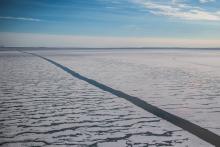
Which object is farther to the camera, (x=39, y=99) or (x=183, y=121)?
(x=39, y=99)

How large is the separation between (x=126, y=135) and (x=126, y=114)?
107 cm

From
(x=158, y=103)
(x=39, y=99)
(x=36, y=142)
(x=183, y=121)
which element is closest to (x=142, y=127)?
(x=183, y=121)

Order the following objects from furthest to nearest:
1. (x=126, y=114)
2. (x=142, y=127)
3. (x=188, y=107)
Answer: (x=188, y=107)
(x=126, y=114)
(x=142, y=127)

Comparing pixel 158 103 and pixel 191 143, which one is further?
pixel 158 103

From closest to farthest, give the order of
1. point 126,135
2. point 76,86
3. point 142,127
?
point 126,135
point 142,127
point 76,86

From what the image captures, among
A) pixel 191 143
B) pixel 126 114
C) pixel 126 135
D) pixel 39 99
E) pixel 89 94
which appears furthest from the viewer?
pixel 89 94

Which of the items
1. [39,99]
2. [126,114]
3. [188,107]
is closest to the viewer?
[126,114]

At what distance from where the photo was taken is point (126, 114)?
4648 mm

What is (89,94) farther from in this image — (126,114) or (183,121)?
(183,121)

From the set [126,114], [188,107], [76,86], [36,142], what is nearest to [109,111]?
[126,114]

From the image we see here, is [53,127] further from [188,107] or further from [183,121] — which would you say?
[188,107]

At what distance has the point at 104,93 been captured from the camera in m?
6.73

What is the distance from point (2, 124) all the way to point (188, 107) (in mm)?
2950

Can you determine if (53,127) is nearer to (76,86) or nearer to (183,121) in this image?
(183,121)
